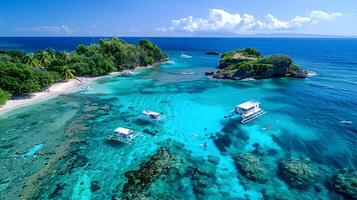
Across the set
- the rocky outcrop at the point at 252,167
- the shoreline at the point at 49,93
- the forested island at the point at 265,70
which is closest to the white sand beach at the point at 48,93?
the shoreline at the point at 49,93

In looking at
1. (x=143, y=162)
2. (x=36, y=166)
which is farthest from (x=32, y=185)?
(x=143, y=162)

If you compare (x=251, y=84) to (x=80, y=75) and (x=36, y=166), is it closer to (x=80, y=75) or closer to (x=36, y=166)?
(x=80, y=75)

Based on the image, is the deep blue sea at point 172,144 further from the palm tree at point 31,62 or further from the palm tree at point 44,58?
the palm tree at point 44,58

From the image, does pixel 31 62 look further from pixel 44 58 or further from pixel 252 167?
pixel 252 167

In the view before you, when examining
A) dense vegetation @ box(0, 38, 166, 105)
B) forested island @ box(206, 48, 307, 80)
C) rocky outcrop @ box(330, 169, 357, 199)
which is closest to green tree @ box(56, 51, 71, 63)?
dense vegetation @ box(0, 38, 166, 105)

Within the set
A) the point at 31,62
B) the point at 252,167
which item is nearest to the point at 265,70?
the point at 252,167

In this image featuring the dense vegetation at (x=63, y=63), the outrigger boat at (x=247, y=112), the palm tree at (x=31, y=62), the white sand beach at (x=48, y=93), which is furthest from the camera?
the palm tree at (x=31, y=62)

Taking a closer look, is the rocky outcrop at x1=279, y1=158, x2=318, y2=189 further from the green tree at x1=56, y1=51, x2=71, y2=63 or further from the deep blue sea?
the green tree at x1=56, y1=51, x2=71, y2=63
